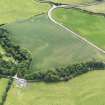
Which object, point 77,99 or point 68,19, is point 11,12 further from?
point 77,99

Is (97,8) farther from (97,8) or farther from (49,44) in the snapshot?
(49,44)

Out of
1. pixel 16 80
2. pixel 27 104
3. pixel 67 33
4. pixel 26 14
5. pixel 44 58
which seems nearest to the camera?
pixel 27 104

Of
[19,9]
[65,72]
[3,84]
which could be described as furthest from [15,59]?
[19,9]

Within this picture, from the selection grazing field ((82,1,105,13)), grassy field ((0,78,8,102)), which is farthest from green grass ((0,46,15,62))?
grazing field ((82,1,105,13))

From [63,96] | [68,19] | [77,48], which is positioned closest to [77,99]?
[63,96]

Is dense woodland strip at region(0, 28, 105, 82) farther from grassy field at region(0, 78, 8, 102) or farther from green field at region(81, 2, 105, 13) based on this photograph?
green field at region(81, 2, 105, 13)

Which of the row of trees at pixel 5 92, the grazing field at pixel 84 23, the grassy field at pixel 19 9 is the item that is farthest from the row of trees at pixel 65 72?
the grassy field at pixel 19 9

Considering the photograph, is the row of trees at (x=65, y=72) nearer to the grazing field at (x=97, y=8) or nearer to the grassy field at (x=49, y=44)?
the grassy field at (x=49, y=44)
